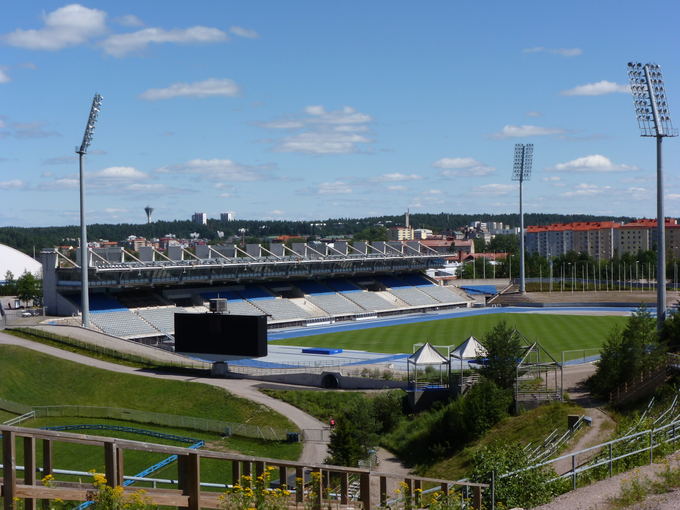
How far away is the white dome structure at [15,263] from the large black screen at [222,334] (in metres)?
77.7

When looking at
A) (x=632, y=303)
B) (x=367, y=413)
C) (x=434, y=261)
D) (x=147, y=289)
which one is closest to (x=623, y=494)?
(x=367, y=413)

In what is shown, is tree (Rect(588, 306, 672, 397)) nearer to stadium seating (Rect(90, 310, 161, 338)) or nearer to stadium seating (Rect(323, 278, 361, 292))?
stadium seating (Rect(90, 310, 161, 338))

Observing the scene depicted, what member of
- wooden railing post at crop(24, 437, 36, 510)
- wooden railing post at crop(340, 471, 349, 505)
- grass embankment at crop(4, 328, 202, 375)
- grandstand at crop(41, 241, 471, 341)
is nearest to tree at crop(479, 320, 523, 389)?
grass embankment at crop(4, 328, 202, 375)

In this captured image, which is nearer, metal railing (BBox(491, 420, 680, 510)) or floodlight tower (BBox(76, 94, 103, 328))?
metal railing (BBox(491, 420, 680, 510))

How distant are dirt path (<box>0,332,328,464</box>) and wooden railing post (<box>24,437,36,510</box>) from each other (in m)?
20.8

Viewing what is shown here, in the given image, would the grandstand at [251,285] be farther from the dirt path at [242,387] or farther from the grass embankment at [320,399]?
the grass embankment at [320,399]

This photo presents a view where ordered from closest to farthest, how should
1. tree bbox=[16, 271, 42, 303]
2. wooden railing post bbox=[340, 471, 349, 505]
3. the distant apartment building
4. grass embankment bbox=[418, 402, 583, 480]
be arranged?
1. wooden railing post bbox=[340, 471, 349, 505]
2. grass embankment bbox=[418, 402, 583, 480]
3. tree bbox=[16, 271, 42, 303]
4. the distant apartment building

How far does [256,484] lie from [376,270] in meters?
75.1

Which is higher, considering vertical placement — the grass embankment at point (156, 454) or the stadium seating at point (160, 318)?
Answer: the stadium seating at point (160, 318)

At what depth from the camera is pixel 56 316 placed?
60.7 m

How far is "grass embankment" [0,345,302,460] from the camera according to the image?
1400 inches

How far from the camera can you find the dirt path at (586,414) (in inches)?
882

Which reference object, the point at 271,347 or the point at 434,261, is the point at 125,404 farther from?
the point at 434,261

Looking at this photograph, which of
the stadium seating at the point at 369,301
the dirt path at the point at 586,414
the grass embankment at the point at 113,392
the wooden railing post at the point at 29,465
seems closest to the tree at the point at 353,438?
the grass embankment at the point at 113,392
